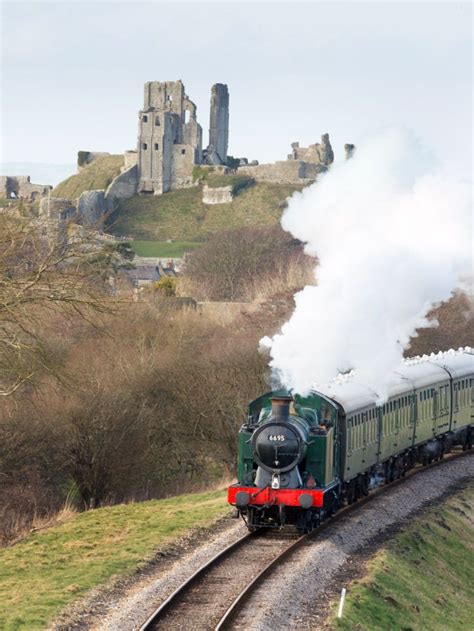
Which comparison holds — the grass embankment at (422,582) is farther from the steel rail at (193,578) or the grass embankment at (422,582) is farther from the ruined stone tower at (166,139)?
the ruined stone tower at (166,139)

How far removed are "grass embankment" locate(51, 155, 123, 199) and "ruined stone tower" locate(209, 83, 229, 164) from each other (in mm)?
14250

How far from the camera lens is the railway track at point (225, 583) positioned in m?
16.5

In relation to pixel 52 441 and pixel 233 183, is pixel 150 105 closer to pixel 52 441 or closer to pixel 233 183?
pixel 233 183

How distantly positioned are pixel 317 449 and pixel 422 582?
3.15 meters

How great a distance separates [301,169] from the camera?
163 metres

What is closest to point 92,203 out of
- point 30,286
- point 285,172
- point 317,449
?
point 285,172

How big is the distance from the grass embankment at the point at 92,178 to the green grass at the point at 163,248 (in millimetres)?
25623

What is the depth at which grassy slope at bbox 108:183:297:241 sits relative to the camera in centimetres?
14812

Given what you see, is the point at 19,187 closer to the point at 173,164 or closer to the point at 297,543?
the point at 173,164

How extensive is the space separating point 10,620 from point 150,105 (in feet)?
507

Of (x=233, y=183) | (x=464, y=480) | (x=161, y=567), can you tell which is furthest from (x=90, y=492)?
(x=233, y=183)

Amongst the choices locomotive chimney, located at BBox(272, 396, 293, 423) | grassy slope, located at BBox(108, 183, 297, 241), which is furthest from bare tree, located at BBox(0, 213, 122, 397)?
grassy slope, located at BBox(108, 183, 297, 241)

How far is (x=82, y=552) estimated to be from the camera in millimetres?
21938

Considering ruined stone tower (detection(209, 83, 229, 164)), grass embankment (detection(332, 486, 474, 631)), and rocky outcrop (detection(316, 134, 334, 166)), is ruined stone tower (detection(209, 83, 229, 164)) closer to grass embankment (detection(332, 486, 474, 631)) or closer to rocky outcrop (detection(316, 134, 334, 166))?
rocky outcrop (detection(316, 134, 334, 166))
